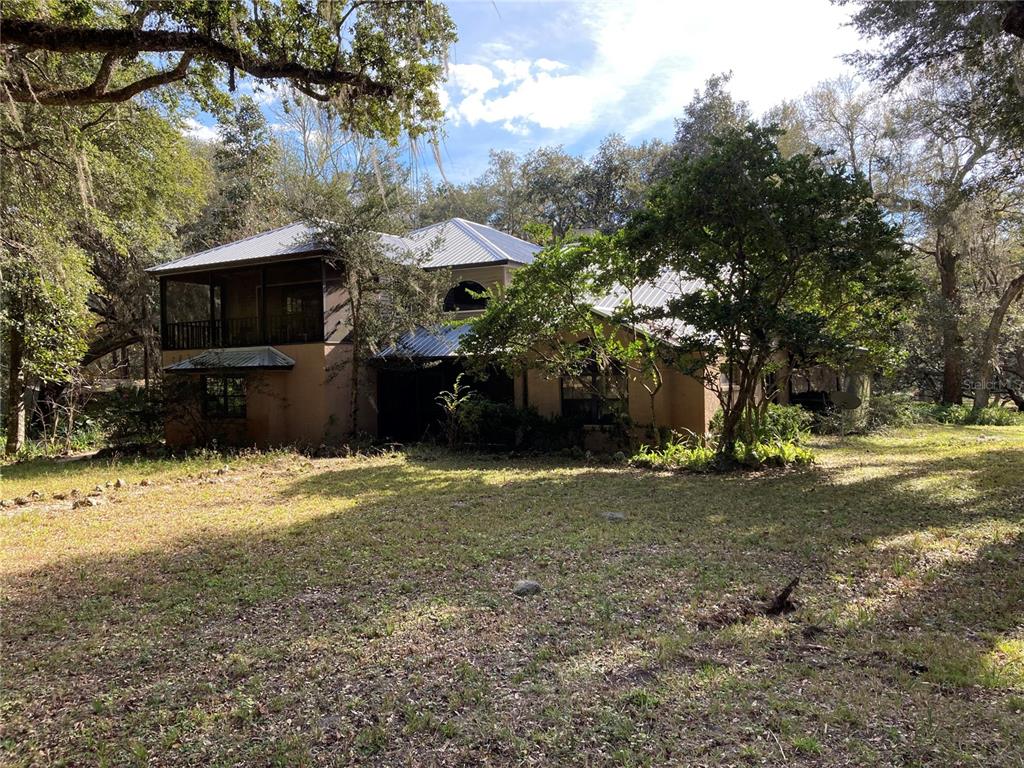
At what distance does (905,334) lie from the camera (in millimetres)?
22734

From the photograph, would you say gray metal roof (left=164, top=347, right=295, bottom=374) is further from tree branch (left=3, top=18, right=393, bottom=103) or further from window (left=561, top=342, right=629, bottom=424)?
tree branch (left=3, top=18, right=393, bottom=103)

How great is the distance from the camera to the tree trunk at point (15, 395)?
47.9ft

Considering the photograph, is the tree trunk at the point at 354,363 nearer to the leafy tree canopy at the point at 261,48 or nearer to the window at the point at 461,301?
the window at the point at 461,301

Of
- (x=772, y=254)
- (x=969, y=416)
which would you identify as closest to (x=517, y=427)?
(x=772, y=254)

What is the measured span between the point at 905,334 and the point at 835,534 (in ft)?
65.1

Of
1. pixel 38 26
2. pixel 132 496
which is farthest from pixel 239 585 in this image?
pixel 132 496

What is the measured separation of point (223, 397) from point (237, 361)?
171cm

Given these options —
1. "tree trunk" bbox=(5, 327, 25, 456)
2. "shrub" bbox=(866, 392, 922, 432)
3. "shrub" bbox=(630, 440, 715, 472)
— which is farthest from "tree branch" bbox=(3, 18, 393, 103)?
"shrub" bbox=(866, 392, 922, 432)

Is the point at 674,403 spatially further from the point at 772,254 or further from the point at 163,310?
the point at 163,310

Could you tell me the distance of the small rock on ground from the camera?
4898mm

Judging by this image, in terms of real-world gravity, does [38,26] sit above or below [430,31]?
below

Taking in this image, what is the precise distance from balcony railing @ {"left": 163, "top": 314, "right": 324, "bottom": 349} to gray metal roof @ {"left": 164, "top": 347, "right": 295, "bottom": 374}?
451 mm

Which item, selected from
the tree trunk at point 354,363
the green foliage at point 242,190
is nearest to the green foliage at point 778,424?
the tree trunk at point 354,363

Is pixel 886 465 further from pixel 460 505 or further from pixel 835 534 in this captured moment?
pixel 460 505
